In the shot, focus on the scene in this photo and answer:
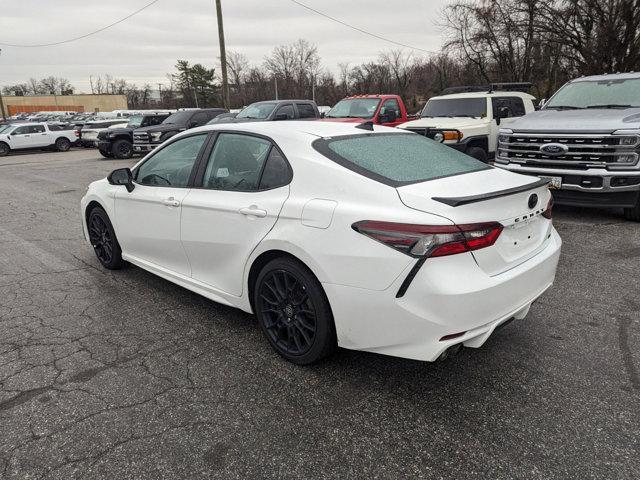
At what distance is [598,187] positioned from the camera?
6.43 meters

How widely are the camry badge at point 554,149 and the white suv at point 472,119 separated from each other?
8.24 ft

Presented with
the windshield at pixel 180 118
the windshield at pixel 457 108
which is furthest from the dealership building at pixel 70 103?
the windshield at pixel 457 108

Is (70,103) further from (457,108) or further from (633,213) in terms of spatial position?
(633,213)

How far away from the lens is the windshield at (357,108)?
42.2 feet

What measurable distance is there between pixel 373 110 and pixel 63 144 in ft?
66.1

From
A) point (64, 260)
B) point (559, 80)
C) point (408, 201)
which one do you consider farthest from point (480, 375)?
point (559, 80)

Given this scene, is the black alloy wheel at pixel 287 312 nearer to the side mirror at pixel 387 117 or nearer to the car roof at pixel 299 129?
the car roof at pixel 299 129

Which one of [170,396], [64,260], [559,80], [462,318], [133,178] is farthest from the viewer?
[559,80]

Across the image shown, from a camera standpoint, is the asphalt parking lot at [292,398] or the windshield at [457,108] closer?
the asphalt parking lot at [292,398]

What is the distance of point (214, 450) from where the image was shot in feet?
7.94

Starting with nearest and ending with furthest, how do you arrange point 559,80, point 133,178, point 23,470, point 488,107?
point 23,470 < point 133,178 < point 488,107 < point 559,80

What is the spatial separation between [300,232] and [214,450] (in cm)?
127

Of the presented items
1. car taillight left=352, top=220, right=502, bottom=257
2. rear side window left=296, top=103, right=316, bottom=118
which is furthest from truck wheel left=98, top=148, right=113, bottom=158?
car taillight left=352, top=220, right=502, bottom=257

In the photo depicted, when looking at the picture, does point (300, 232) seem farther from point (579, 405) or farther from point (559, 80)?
point (559, 80)
